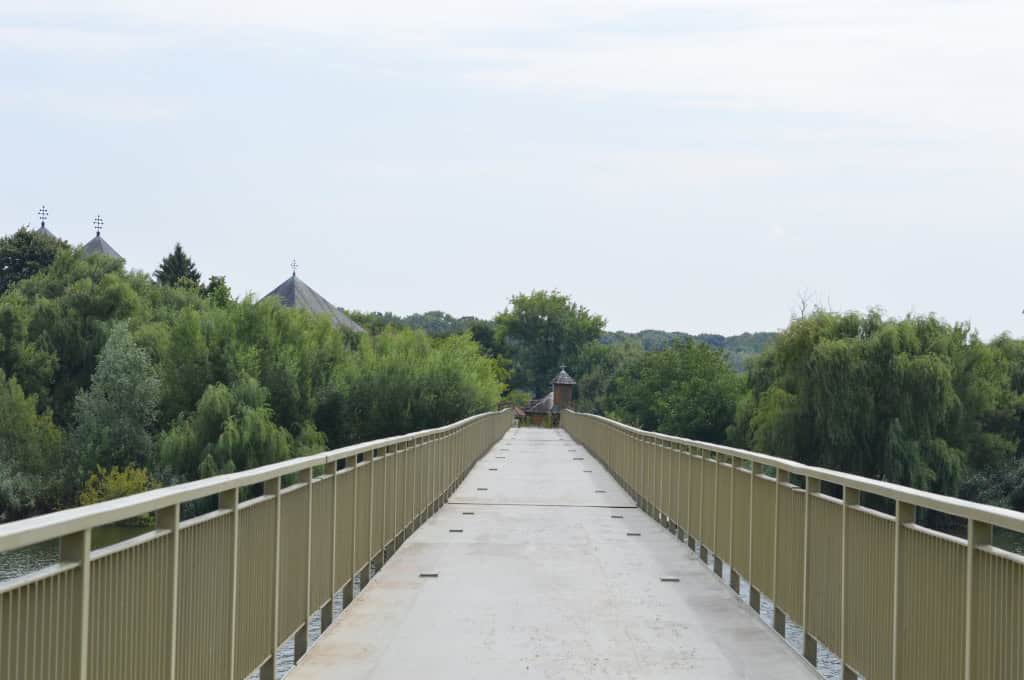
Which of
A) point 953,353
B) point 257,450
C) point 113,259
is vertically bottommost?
point 257,450

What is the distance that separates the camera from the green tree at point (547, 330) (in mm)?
155500

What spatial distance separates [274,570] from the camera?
723 cm

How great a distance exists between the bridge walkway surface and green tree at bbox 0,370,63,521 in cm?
4499

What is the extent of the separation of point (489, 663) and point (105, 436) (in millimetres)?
56370

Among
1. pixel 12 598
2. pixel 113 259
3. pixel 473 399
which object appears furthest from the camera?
pixel 113 259

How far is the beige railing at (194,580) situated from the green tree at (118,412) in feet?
171

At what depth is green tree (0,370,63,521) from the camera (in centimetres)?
5681

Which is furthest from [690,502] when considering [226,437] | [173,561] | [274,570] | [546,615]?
[226,437]

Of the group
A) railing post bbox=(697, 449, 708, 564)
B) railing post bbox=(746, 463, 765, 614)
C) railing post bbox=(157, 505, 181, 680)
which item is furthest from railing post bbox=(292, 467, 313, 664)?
railing post bbox=(697, 449, 708, 564)

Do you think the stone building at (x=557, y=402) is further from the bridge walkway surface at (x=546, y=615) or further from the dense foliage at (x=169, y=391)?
the bridge walkway surface at (x=546, y=615)

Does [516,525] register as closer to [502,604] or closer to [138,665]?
[502,604]

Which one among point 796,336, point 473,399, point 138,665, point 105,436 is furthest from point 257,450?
point 138,665

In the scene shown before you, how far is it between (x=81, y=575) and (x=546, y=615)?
5.99m

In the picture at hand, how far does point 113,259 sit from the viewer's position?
7662 cm
